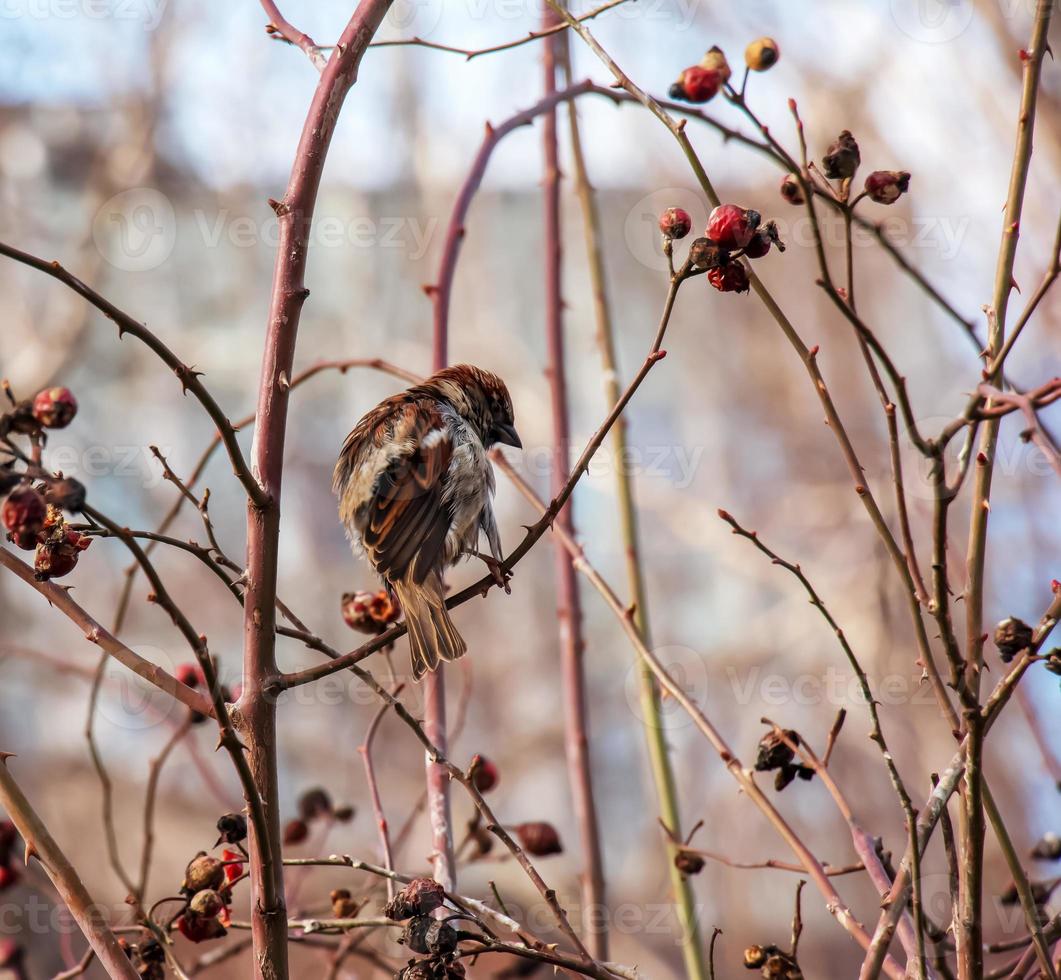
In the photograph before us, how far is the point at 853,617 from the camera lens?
420 inches

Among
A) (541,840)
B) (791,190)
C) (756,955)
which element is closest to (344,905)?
(541,840)

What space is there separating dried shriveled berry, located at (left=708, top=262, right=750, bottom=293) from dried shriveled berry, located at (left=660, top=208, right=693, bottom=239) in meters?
0.08

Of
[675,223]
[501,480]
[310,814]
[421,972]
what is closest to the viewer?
[421,972]

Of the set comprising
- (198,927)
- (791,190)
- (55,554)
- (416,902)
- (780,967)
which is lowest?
(780,967)

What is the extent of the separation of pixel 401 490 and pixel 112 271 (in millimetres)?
11460

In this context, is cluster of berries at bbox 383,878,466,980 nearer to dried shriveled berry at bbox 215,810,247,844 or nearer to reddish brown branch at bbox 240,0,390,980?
reddish brown branch at bbox 240,0,390,980

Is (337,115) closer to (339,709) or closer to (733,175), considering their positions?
(339,709)

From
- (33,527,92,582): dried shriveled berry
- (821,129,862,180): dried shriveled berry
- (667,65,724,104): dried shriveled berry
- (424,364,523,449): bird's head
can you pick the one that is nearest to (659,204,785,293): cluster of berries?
(821,129,862,180): dried shriveled berry

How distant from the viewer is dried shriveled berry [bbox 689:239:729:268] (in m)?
1.61

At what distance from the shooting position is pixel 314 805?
2.70 metres

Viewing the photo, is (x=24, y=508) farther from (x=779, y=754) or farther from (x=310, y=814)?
(x=310, y=814)

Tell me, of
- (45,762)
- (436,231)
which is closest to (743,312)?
(436,231)

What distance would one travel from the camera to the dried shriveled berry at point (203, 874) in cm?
173

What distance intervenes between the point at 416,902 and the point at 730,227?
1.05 m
